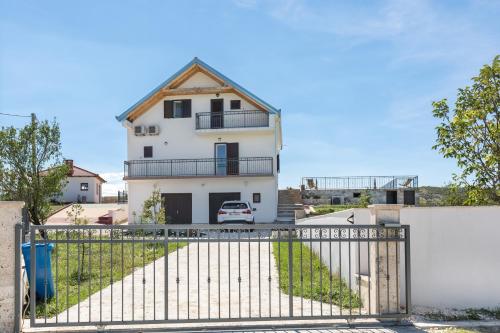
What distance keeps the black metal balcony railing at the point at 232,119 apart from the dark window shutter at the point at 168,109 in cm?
203

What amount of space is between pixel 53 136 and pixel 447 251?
1490 cm

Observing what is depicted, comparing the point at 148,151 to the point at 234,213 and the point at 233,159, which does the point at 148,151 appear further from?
the point at 234,213

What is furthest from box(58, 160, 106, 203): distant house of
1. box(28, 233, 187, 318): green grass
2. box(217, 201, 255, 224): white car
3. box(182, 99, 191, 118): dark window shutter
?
box(28, 233, 187, 318): green grass

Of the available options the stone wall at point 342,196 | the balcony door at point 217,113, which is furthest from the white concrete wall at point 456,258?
the stone wall at point 342,196

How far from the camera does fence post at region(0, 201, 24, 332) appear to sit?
5605 millimetres

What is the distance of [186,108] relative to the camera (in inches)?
1108

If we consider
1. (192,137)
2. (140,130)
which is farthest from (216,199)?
(140,130)

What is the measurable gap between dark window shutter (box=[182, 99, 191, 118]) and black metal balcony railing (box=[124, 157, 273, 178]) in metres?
3.22

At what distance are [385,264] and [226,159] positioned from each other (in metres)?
21.3

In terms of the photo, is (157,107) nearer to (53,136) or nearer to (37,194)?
(53,136)

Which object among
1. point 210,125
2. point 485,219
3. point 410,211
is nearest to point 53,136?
point 210,125

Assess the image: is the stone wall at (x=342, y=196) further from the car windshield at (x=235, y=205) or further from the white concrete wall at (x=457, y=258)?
the white concrete wall at (x=457, y=258)

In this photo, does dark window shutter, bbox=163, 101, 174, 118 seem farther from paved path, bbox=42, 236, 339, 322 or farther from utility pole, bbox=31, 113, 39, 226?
paved path, bbox=42, 236, 339, 322

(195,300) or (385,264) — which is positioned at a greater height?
(385,264)
